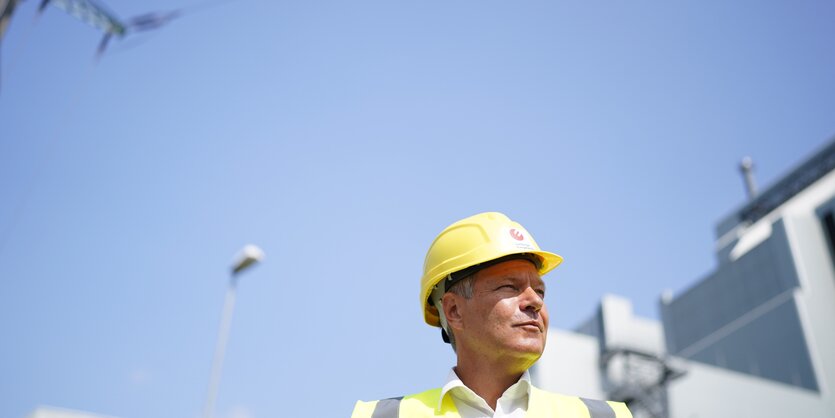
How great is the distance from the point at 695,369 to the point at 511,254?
2936 cm

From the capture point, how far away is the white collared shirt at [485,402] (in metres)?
2.89

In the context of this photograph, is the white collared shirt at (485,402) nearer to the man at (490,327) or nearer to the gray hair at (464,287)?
the man at (490,327)

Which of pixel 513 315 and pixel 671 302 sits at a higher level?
pixel 671 302

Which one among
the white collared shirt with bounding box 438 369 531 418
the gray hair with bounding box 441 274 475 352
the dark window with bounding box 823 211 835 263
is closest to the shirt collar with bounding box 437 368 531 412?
the white collared shirt with bounding box 438 369 531 418

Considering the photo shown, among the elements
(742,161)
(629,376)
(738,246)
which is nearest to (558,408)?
(629,376)

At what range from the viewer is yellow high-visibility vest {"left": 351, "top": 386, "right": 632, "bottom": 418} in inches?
112

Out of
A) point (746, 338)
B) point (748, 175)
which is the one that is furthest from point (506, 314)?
point (748, 175)

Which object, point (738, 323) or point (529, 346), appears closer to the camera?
point (529, 346)

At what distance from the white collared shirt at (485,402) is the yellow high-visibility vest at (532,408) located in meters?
0.03

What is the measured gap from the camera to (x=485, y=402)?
290cm

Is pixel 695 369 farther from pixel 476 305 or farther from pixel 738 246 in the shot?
pixel 476 305

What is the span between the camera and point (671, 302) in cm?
4119

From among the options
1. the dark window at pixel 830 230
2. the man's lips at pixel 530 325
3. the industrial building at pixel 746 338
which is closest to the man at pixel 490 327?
the man's lips at pixel 530 325

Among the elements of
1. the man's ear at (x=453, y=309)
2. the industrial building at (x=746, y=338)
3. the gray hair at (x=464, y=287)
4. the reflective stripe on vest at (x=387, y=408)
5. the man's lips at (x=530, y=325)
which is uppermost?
the industrial building at (x=746, y=338)
